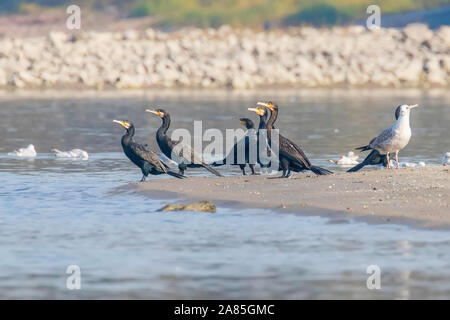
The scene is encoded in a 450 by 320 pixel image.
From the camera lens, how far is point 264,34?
53375mm

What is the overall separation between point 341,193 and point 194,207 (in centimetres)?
219

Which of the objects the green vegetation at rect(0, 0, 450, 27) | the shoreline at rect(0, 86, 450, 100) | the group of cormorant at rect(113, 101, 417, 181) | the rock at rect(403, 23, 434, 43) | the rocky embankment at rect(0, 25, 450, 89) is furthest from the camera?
the green vegetation at rect(0, 0, 450, 27)

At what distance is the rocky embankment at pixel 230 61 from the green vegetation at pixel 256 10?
7.82 m

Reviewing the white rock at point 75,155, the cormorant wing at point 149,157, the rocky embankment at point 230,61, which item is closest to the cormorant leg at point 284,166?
the cormorant wing at point 149,157

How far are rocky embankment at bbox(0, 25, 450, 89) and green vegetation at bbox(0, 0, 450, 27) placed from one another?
25.6 ft

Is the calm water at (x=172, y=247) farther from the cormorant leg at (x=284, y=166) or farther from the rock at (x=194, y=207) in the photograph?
the cormorant leg at (x=284, y=166)

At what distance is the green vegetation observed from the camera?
5734 cm

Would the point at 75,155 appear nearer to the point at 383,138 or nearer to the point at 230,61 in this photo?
the point at 383,138

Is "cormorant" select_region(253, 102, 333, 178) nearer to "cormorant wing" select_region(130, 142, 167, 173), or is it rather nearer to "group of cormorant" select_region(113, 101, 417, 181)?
"group of cormorant" select_region(113, 101, 417, 181)

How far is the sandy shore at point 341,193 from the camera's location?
46.2 ft

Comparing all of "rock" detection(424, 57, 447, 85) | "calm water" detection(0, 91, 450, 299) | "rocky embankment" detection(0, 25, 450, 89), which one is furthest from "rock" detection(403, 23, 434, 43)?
"calm water" detection(0, 91, 450, 299)

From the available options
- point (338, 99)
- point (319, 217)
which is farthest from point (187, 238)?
point (338, 99)

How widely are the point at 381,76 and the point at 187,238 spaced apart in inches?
1296

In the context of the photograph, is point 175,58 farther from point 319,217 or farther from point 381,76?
point 319,217
